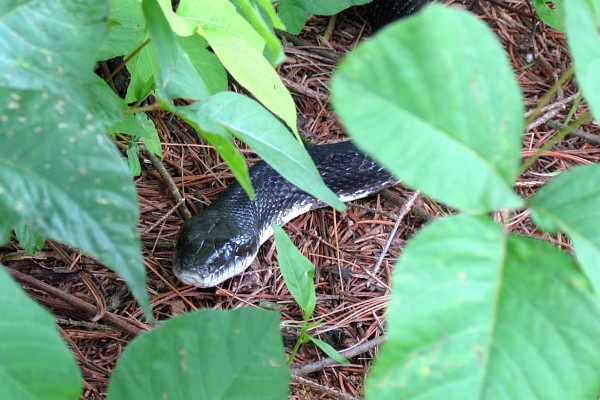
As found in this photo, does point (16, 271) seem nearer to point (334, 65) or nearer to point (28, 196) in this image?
point (28, 196)

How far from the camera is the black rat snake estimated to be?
275 centimetres

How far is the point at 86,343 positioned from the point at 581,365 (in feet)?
6.73

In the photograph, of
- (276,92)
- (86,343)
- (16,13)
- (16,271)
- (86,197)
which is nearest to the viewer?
(86,197)

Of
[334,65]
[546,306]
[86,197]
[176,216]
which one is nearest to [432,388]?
[546,306]

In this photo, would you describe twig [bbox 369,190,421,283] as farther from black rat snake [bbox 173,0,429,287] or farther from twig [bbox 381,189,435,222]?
black rat snake [bbox 173,0,429,287]

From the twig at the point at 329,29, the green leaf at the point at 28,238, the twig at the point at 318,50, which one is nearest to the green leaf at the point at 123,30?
the green leaf at the point at 28,238

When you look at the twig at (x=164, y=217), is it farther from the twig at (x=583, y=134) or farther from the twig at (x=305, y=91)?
the twig at (x=583, y=134)

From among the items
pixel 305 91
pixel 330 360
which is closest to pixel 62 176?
pixel 330 360

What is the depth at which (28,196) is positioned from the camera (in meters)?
0.79

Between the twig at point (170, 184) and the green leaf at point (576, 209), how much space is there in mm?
2361

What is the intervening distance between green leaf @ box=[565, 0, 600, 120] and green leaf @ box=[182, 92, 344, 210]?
1.57 feet

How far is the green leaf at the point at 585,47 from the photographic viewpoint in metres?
0.74

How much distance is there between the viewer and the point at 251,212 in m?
3.21

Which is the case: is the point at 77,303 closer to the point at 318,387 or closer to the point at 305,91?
the point at 318,387
